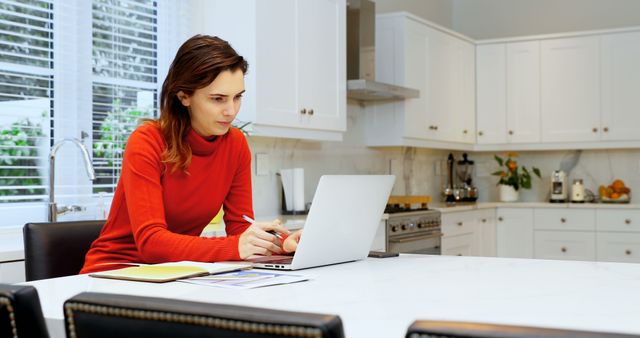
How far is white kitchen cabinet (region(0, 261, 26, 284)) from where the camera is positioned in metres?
2.39

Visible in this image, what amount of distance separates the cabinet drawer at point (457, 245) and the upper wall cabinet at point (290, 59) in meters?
1.20

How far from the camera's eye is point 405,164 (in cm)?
570

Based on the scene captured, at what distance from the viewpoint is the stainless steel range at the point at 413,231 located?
434 cm

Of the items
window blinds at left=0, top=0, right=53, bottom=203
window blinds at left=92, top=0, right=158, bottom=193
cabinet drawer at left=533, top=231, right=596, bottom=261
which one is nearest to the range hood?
window blinds at left=92, top=0, right=158, bottom=193

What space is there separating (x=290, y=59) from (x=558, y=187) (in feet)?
9.19

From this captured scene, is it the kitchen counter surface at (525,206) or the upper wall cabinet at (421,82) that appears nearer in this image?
the upper wall cabinet at (421,82)

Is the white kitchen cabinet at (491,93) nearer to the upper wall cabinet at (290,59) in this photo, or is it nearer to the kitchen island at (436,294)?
the upper wall cabinet at (290,59)

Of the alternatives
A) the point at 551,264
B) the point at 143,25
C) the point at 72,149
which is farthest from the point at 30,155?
the point at 551,264

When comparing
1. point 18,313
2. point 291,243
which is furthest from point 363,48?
point 18,313

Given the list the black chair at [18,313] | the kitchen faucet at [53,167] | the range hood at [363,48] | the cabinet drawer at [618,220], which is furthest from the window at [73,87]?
the cabinet drawer at [618,220]

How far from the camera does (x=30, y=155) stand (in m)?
3.11

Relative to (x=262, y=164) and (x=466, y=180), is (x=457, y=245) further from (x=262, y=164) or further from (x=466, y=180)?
(x=262, y=164)

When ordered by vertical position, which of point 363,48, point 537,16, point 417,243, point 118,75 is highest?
point 537,16

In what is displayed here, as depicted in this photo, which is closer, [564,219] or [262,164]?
[262,164]
